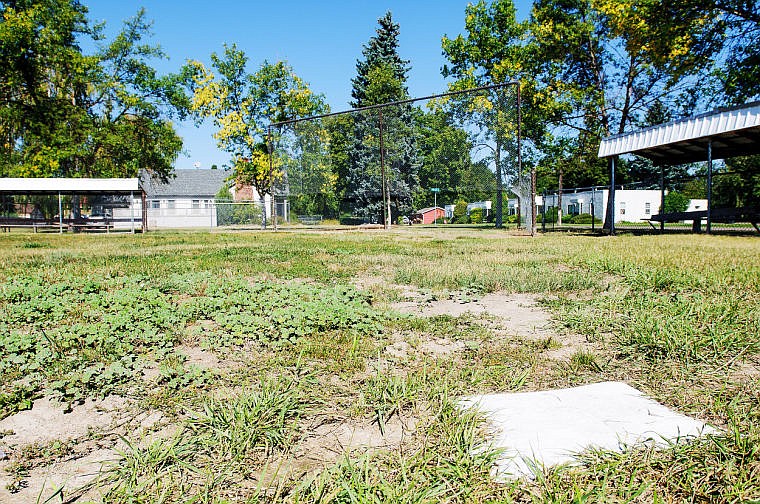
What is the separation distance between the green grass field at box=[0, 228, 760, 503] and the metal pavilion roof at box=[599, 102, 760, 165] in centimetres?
983

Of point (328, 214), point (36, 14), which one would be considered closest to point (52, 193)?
point (36, 14)

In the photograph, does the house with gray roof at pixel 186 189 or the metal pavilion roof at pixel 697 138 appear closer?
the metal pavilion roof at pixel 697 138

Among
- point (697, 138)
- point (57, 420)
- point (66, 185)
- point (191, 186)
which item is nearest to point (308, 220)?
point (66, 185)

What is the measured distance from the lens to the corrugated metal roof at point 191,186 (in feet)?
170

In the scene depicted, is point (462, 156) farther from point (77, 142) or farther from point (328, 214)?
point (77, 142)

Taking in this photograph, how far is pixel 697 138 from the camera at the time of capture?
41.8 feet

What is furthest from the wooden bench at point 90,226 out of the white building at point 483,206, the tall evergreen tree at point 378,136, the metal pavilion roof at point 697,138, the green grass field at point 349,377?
the white building at point 483,206

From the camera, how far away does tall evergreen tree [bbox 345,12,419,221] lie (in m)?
19.7

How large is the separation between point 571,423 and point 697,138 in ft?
47.1

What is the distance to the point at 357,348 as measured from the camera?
99.4 inches

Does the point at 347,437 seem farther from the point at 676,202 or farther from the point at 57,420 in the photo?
the point at 676,202

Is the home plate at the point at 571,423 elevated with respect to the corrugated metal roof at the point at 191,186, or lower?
lower

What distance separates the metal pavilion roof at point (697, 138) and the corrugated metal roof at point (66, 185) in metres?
21.0

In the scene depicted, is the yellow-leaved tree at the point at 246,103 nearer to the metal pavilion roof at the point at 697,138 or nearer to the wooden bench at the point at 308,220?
the wooden bench at the point at 308,220
